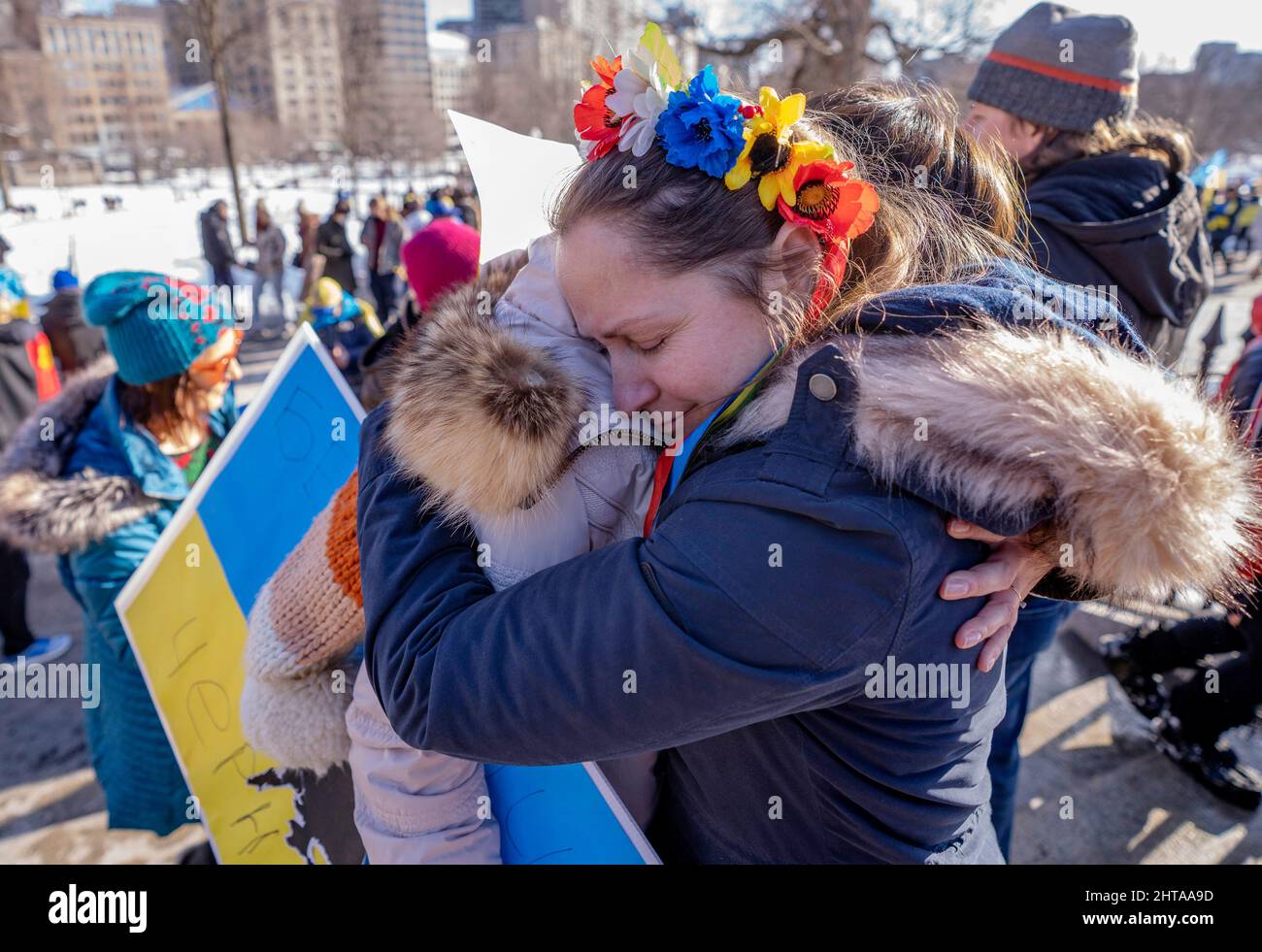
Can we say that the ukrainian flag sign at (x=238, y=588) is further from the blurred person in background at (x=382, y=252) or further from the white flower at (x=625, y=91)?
the blurred person in background at (x=382, y=252)

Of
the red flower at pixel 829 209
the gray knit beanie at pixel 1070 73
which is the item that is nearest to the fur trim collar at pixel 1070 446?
the red flower at pixel 829 209

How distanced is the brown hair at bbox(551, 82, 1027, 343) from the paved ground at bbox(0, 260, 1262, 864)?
1962 millimetres

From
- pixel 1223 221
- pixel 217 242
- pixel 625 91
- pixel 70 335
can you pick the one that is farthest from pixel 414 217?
pixel 1223 221

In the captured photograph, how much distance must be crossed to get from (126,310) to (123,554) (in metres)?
0.74

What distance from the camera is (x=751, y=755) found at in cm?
109

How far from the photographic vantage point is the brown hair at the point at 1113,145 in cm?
227

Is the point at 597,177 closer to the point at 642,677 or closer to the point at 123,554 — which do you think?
the point at 642,677

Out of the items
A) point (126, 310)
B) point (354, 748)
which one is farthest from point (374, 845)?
point (126, 310)

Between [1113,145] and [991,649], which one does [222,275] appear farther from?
[991,649]

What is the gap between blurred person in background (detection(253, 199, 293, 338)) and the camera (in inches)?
447

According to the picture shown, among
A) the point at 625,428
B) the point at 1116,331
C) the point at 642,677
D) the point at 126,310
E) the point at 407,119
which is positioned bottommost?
the point at 407,119

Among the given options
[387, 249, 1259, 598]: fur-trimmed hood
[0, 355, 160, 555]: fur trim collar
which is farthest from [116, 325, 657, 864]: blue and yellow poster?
[387, 249, 1259, 598]: fur-trimmed hood

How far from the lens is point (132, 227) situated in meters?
21.0

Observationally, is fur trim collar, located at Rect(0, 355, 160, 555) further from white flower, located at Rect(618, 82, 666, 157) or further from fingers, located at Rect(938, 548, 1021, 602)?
fingers, located at Rect(938, 548, 1021, 602)
